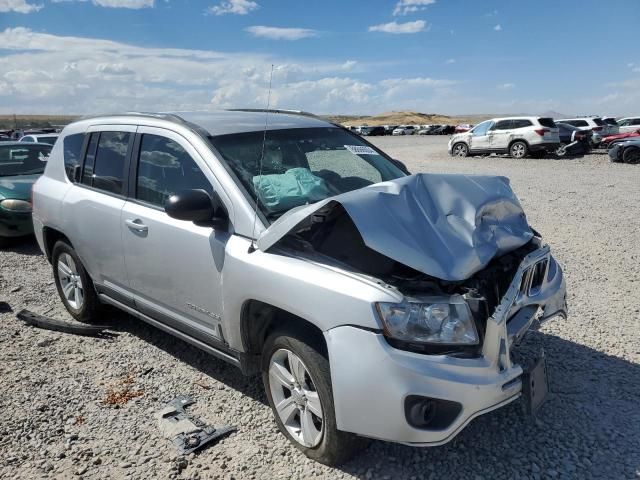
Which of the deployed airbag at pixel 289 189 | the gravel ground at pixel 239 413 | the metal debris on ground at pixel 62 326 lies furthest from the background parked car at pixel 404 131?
the deployed airbag at pixel 289 189

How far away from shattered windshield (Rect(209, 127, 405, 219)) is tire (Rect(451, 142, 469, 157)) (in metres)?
20.5

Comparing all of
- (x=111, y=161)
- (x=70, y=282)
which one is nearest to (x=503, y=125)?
(x=70, y=282)

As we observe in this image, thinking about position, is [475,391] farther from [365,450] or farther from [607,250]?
[607,250]

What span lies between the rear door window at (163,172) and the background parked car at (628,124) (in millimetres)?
25077

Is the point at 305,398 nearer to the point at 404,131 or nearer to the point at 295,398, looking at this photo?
the point at 295,398

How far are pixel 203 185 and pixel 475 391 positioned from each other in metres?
2.02

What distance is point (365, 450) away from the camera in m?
3.05

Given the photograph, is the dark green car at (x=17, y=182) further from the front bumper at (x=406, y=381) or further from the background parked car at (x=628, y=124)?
the background parked car at (x=628, y=124)

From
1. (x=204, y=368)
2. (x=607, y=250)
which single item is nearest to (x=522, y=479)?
(x=204, y=368)

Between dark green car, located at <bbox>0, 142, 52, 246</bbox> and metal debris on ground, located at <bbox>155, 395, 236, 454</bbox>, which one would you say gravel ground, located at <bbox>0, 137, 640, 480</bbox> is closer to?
metal debris on ground, located at <bbox>155, 395, 236, 454</bbox>

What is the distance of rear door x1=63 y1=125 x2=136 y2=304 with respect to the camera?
4.08 meters

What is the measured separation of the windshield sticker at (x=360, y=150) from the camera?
418cm

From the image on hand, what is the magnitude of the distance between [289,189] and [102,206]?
65.1 inches

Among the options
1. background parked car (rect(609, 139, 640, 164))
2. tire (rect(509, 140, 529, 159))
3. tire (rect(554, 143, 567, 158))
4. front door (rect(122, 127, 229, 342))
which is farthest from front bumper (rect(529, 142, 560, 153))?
front door (rect(122, 127, 229, 342))
